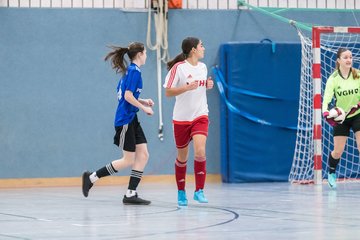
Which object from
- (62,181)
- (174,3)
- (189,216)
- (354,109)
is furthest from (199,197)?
(174,3)

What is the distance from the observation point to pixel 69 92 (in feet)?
49.8

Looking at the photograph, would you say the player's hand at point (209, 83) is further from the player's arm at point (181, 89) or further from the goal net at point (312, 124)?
the goal net at point (312, 124)

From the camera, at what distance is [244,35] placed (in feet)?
53.0

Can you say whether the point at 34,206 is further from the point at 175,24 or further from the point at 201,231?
the point at 175,24

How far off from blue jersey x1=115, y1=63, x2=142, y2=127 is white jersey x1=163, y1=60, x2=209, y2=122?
0.38 metres

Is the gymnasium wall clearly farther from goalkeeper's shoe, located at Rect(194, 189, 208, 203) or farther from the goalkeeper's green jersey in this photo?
goalkeeper's shoe, located at Rect(194, 189, 208, 203)

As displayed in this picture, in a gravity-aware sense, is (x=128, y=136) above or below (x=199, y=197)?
above

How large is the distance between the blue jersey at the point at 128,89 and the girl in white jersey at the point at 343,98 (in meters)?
3.76

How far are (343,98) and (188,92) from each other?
397 cm

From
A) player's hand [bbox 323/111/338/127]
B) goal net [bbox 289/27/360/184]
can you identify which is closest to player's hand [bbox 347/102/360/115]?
player's hand [bbox 323/111/338/127]

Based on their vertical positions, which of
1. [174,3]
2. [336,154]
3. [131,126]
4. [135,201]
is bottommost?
[135,201]

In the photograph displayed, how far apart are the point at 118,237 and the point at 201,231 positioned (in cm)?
74

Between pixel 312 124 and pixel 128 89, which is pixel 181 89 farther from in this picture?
pixel 312 124

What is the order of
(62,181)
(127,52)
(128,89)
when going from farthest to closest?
1. (62,181)
2. (127,52)
3. (128,89)
